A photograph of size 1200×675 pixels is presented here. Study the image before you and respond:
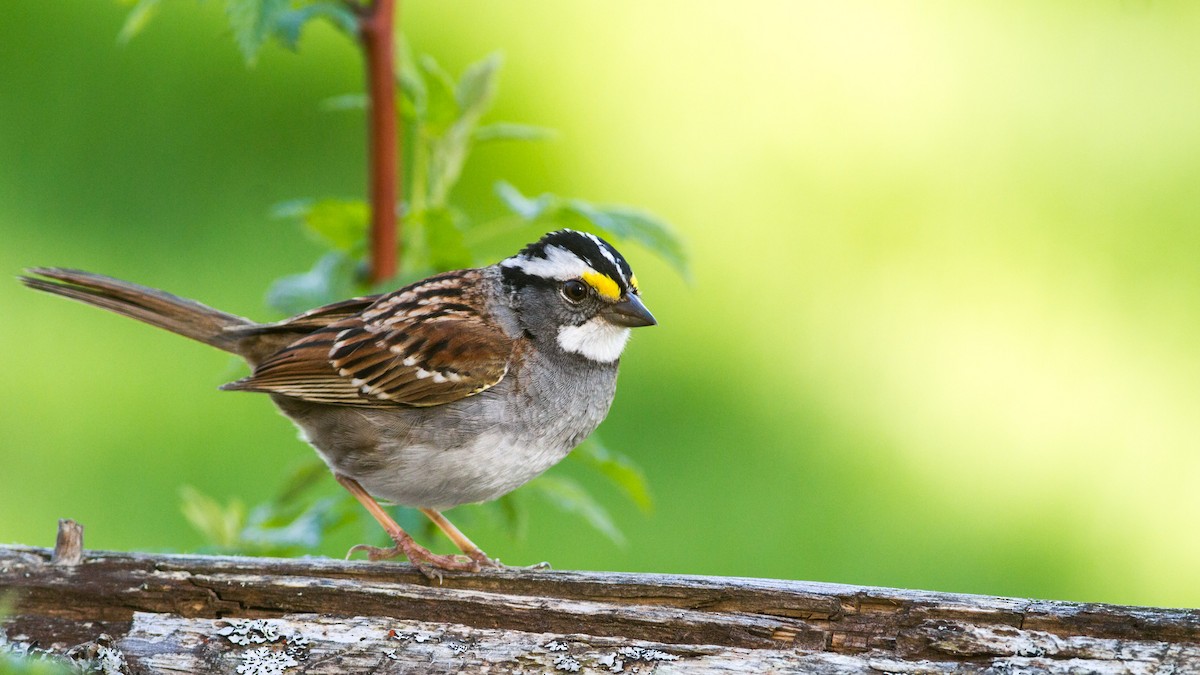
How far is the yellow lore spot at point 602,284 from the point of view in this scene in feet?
11.9

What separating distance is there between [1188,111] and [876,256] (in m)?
2.15

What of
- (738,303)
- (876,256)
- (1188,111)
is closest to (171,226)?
(738,303)

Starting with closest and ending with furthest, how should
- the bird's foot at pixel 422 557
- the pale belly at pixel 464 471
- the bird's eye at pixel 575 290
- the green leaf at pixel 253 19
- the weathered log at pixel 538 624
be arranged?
the weathered log at pixel 538 624, the green leaf at pixel 253 19, the bird's foot at pixel 422 557, the pale belly at pixel 464 471, the bird's eye at pixel 575 290

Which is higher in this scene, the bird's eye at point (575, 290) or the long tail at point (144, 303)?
the long tail at point (144, 303)

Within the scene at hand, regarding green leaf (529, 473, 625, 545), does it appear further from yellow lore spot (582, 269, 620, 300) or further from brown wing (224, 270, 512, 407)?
yellow lore spot (582, 269, 620, 300)

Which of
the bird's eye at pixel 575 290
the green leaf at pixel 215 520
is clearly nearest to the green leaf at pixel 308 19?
the bird's eye at pixel 575 290

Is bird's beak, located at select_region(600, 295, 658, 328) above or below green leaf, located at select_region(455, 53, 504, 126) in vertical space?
below

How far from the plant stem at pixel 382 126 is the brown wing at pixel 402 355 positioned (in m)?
0.14

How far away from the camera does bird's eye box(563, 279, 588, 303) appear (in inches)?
145

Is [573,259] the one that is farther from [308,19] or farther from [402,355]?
[308,19]

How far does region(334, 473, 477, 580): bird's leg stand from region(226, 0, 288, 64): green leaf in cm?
121

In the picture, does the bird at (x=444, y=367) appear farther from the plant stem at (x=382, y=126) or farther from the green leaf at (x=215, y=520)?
the green leaf at (x=215, y=520)

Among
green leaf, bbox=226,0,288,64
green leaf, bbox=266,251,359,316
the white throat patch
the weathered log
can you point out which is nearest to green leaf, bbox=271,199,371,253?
green leaf, bbox=266,251,359,316

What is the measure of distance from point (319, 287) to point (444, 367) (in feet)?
1.52
